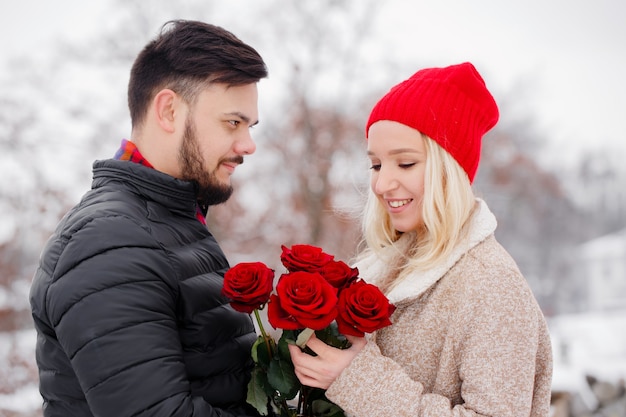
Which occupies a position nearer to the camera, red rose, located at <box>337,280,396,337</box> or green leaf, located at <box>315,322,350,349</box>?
red rose, located at <box>337,280,396,337</box>

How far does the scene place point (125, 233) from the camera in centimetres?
153

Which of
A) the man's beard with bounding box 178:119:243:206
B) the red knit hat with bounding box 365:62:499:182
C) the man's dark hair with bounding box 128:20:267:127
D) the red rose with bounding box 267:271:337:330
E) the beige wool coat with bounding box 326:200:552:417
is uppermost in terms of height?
the man's dark hair with bounding box 128:20:267:127

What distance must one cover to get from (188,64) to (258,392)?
3.53ft

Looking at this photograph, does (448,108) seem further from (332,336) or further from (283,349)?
(283,349)

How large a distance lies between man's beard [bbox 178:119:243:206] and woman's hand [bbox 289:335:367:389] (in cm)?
64

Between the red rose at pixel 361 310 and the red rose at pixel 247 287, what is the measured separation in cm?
22

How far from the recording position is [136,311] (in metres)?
1.43

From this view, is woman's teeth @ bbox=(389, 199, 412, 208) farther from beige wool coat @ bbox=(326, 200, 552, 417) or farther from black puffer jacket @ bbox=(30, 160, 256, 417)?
black puffer jacket @ bbox=(30, 160, 256, 417)

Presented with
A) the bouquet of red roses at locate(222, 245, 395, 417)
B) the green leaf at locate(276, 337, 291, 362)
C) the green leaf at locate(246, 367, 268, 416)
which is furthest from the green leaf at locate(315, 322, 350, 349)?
the green leaf at locate(246, 367, 268, 416)

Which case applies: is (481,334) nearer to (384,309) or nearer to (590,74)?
(384,309)

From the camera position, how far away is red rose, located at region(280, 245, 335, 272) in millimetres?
1658

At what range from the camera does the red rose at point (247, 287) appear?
157cm

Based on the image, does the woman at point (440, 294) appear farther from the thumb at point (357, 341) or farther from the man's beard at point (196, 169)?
the man's beard at point (196, 169)

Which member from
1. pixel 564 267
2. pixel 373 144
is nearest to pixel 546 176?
pixel 564 267
